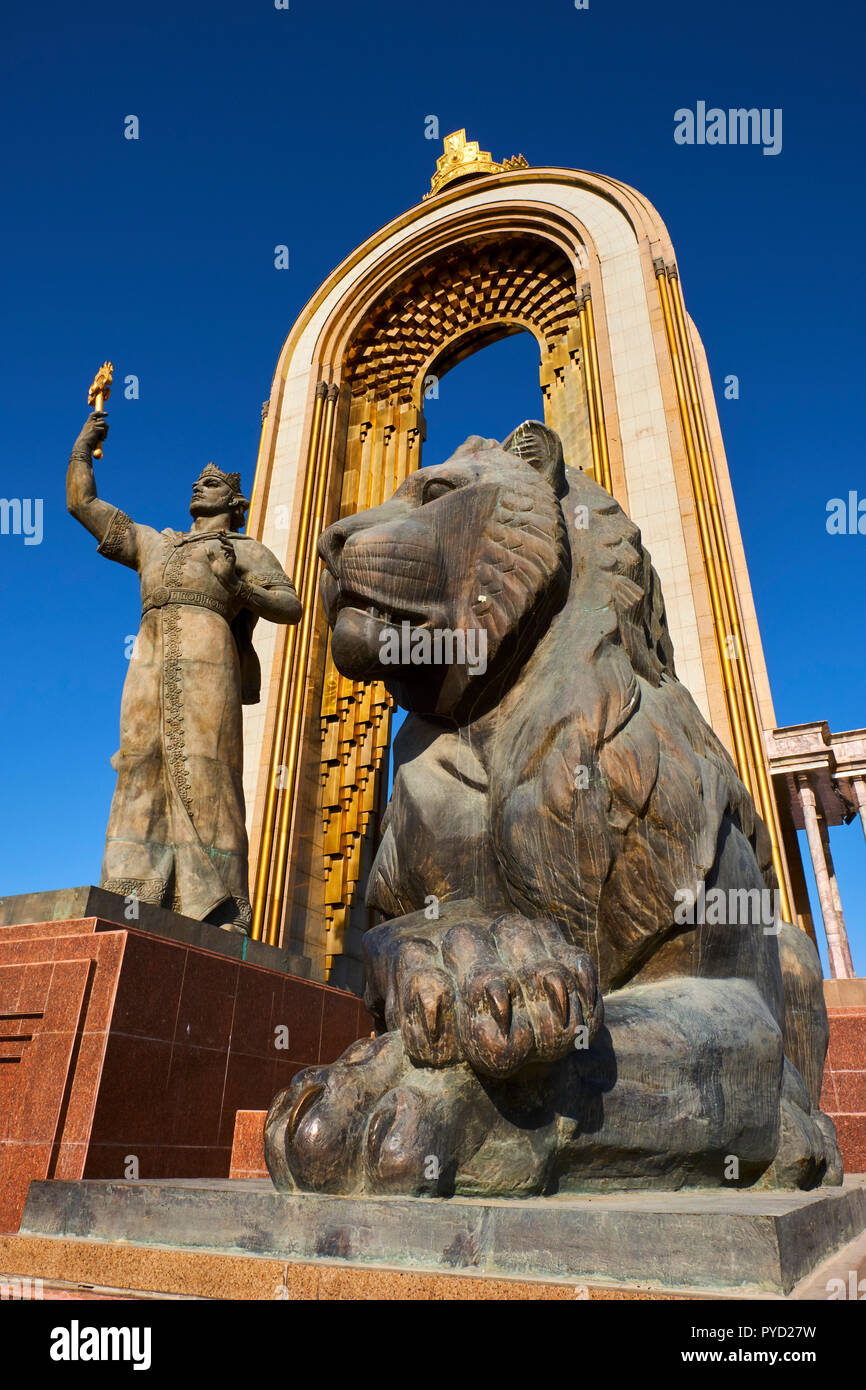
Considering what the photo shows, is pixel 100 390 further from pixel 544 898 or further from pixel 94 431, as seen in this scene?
pixel 544 898

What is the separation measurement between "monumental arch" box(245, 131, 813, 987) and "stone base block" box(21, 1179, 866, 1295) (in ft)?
21.9

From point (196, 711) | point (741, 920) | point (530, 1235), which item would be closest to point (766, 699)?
point (196, 711)

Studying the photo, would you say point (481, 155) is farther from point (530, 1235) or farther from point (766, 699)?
point (530, 1235)

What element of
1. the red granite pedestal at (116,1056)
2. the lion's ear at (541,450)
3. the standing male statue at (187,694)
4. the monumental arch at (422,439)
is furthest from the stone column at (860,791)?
the lion's ear at (541,450)

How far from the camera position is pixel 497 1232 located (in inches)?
36.5

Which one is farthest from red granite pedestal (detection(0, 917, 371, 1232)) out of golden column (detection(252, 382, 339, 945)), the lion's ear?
golden column (detection(252, 382, 339, 945))

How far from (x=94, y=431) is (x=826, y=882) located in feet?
35.8

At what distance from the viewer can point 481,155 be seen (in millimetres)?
13859

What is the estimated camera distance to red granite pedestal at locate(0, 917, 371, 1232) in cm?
285

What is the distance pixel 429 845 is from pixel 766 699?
980cm

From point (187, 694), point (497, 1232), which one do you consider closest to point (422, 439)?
point (187, 694)

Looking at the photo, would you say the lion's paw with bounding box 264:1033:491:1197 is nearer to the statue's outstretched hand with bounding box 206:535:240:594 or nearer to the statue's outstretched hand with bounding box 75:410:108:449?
the statue's outstretched hand with bounding box 206:535:240:594

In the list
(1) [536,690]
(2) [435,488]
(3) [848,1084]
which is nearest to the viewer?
(1) [536,690]
